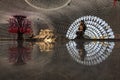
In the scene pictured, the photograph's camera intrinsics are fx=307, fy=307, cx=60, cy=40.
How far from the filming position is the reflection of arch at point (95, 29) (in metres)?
10.6

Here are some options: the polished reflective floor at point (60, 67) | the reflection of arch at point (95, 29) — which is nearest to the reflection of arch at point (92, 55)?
the polished reflective floor at point (60, 67)

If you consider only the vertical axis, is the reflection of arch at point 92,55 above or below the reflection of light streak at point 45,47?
below

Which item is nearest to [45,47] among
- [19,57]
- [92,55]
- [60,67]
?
[92,55]

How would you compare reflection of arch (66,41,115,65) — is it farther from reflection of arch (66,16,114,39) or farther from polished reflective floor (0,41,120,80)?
reflection of arch (66,16,114,39)

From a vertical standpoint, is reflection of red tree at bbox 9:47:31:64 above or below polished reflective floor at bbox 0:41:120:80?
above

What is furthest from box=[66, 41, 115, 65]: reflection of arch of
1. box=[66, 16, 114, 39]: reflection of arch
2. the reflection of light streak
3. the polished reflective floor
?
box=[66, 16, 114, 39]: reflection of arch

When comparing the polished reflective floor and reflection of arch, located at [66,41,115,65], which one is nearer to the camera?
the polished reflective floor

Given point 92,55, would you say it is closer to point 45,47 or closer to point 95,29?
point 45,47

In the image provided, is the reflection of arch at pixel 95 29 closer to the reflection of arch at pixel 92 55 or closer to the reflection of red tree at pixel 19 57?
the reflection of arch at pixel 92 55

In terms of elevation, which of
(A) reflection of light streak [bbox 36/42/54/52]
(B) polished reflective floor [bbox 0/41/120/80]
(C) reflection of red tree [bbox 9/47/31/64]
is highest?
(A) reflection of light streak [bbox 36/42/54/52]

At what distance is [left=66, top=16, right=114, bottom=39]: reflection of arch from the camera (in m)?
10.6

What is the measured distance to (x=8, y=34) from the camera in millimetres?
10805

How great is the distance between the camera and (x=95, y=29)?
10.8m

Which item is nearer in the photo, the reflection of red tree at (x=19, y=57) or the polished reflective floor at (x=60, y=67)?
the polished reflective floor at (x=60, y=67)
